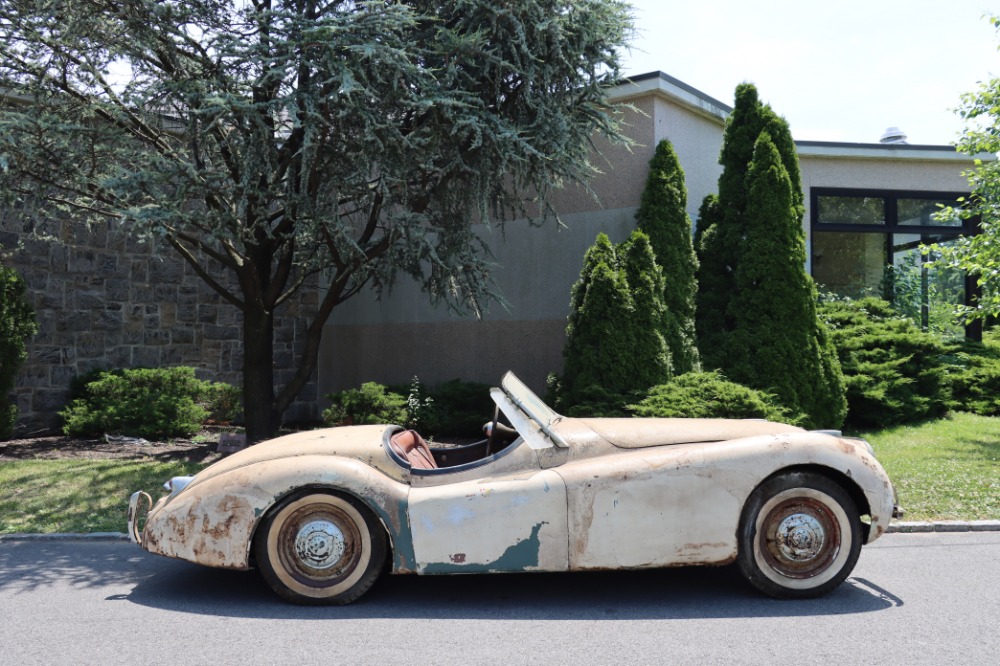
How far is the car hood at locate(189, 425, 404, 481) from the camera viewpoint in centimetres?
491

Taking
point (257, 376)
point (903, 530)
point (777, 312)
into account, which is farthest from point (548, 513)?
point (777, 312)

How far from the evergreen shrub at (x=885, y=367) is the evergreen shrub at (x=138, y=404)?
931cm

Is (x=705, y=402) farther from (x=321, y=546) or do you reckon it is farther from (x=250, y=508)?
(x=250, y=508)

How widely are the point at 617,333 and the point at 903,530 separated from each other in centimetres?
405

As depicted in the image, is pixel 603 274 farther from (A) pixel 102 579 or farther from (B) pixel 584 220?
(A) pixel 102 579

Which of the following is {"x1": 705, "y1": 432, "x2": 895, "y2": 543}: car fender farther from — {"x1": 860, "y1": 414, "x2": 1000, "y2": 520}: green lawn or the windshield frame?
{"x1": 860, "y1": 414, "x2": 1000, "y2": 520}: green lawn

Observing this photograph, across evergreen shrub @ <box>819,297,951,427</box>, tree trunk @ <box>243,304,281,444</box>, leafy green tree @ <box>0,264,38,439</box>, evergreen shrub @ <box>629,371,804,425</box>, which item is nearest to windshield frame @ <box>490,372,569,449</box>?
evergreen shrub @ <box>629,371,804,425</box>

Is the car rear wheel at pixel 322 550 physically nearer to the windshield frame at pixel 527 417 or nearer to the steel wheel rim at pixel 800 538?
the windshield frame at pixel 527 417

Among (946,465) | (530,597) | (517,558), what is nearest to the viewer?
(517,558)

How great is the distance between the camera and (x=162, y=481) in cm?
851

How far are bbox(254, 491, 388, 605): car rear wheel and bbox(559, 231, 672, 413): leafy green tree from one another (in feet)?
16.9

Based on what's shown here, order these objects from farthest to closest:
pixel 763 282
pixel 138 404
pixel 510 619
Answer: pixel 138 404 < pixel 763 282 < pixel 510 619

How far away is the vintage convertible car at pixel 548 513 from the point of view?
15.0ft

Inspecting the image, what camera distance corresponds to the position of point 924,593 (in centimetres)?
484
